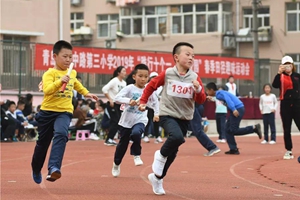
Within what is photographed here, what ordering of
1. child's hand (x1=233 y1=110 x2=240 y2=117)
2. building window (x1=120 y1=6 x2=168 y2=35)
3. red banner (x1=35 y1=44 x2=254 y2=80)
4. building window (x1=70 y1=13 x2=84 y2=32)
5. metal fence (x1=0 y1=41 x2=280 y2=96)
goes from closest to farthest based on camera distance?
child's hand (x1=233 y1=110 x2=240 y2=117), metal fence (x1=0 y1=41 x2=280 y2=96), red banner (x1=35 y1=44 x2=254 y2=80), building window (x1=120 y1=6 x2=168 y2=35), building window (x1=70 y1=13 x2=84 y2=32)

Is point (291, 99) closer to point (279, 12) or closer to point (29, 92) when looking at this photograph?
point (29, 92)

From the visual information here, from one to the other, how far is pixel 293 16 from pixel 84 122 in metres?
29.4

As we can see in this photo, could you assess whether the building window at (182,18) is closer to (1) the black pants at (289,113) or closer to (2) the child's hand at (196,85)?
(1) the black pants at (289,113)

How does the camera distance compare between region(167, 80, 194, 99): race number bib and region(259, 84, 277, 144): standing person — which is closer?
region(167, 80, 194, 99): race number bib

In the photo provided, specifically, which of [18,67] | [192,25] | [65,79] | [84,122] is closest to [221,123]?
[84,122]

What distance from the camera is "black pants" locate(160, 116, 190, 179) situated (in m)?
9.76

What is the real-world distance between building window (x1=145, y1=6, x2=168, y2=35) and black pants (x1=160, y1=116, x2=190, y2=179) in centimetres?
4461

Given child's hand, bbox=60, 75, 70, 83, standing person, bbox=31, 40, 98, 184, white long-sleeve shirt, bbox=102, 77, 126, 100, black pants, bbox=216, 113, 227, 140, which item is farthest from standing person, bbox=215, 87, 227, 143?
child's hand, bbox=60, 75, 70, 83

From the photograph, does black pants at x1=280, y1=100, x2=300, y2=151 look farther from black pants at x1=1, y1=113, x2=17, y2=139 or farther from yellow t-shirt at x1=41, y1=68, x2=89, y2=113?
black pants at x1=1, y1=113, x2=17, y2=139

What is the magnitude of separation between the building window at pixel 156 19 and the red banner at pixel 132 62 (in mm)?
19444

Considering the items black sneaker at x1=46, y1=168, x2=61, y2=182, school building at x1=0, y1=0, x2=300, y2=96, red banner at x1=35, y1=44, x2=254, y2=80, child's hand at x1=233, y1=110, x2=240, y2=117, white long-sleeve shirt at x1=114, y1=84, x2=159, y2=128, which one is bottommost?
black sneaker at x1=46, y1=168, x2=61, y2=182

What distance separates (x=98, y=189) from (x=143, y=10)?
149 feet

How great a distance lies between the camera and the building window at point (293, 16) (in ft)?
168

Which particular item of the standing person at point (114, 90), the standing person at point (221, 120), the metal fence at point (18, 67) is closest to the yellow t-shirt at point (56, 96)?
the standing person at point (114, 90)
